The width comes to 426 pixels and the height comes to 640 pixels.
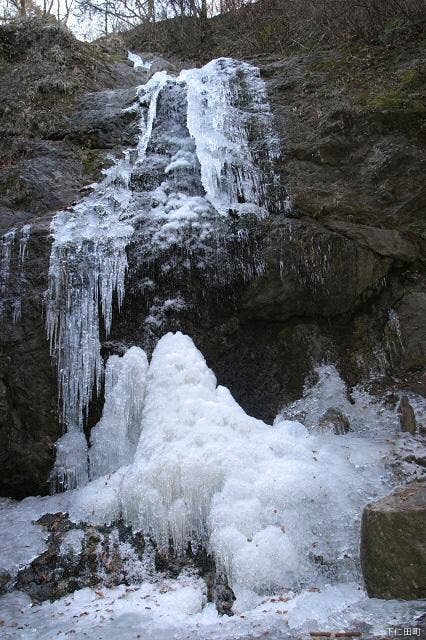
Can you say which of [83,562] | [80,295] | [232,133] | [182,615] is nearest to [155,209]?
[80,295]

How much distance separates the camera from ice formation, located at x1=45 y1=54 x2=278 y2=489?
5777 millimetres

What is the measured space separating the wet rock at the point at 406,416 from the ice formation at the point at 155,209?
2364mm

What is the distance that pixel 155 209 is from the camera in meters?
6.76

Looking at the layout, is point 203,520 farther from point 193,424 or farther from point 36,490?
point 36,490

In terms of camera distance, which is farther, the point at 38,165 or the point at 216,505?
the point at 38,165

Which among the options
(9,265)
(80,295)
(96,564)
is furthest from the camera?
(9,265)

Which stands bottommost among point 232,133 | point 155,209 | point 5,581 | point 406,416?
point 5,581

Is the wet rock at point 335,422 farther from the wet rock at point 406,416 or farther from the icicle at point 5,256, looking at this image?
the icicle at point 5,256

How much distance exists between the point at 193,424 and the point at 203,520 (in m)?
0.96

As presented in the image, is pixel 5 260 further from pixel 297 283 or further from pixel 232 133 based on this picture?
pixel 232 133

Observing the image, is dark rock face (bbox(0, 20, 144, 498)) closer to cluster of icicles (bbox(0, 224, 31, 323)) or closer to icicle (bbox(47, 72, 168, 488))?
cluster of icicles (bbox(0, 224, 31, 323))

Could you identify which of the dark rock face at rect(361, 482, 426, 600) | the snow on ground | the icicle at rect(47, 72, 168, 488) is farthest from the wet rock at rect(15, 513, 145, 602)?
the dark rock face at rect(361, 482, 426, 600)

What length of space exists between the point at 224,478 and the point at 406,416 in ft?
8.10

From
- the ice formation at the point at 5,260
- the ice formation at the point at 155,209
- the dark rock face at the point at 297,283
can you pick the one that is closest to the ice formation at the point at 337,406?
the dark rock face at the point at 297,283
